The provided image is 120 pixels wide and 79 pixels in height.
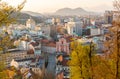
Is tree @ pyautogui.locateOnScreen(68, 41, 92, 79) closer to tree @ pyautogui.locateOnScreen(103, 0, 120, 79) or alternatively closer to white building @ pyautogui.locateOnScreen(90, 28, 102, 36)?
tree @ pyautogui.locateOnScreen(103, 0, 120, 79)

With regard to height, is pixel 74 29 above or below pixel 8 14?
below

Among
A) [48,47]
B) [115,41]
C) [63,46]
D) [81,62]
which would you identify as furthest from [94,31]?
[115,41]

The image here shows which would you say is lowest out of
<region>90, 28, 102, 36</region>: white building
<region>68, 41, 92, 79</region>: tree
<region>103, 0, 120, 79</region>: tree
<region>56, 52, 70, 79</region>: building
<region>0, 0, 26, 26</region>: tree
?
<region>90, 28, 102, 36</region>: white building

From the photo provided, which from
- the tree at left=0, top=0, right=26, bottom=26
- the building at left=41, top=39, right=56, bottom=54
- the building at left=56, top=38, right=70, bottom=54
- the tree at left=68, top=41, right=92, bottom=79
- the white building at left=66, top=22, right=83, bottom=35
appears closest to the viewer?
the tree at left=0, top=0, right=26, bottom=26

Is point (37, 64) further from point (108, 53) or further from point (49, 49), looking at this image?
point (108, 53)

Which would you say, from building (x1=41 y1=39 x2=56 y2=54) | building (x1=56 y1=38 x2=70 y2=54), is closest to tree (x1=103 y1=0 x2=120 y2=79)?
building (x1=56 y1=38 x2=70 y2=54)

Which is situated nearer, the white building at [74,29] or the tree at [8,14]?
A: the tree at [8,14]

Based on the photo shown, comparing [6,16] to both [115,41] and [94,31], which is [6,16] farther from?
[94,31]

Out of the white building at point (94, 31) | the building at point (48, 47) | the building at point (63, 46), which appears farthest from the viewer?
the white building at point (94, 31)

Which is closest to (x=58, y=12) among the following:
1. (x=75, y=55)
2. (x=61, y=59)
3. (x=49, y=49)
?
(x=49, y=49)

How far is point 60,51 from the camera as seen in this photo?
1152 inches

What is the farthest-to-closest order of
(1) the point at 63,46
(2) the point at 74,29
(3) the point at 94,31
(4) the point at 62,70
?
1. (2) the point at 74,29
2. (3) the point at 94,31
3. (1) the point at 63,46
4. (4) the point at 62,70

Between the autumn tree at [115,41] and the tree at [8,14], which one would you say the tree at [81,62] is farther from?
the tree at [8,14]

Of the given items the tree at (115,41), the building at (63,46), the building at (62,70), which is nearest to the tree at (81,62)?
the tree at (115,41)
